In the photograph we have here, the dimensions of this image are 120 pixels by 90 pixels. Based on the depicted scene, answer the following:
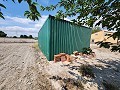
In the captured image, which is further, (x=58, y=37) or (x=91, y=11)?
(x=58, y=37)

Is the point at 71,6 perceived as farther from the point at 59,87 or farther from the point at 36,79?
the point at 36,79

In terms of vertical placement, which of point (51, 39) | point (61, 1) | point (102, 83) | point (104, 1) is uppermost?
point (61, 1)

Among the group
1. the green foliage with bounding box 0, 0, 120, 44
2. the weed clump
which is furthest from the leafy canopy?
the weed clump

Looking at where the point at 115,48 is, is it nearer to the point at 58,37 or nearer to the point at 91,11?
the point at 91,11

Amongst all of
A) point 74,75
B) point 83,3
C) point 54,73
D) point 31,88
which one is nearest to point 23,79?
point 31,88

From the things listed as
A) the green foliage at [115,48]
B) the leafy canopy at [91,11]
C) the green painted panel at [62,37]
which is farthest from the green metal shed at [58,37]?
the green foliage at [115,48]

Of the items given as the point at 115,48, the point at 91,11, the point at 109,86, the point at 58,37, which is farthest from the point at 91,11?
the point at 58,37

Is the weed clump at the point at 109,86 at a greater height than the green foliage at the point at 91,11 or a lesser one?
lesser

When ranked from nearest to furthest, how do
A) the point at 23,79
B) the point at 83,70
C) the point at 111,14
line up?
1. the point at 111,14
2. the point at 23,79
3. the point at 83,70

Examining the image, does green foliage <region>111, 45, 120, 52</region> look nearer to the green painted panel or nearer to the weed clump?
the weed clump

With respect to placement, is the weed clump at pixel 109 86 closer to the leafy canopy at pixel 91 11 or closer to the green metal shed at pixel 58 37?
the leafy canopy at pixel 91 11

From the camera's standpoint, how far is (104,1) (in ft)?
10.4

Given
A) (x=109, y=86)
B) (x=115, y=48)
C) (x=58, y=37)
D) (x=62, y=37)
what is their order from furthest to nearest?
(x=62, y=37), (x=58, y=37), (x=109, y=86), (x=115, y=48)

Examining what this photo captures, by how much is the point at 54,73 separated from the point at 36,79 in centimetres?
109
